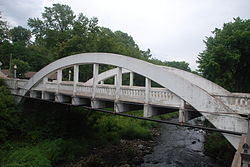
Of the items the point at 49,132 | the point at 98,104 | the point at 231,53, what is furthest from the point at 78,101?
the point at 231,53

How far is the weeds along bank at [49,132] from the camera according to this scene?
10.9 metres

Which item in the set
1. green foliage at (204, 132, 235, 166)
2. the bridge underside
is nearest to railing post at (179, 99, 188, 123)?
the bridge underside

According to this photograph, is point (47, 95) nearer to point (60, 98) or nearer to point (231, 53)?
point (60, 98)

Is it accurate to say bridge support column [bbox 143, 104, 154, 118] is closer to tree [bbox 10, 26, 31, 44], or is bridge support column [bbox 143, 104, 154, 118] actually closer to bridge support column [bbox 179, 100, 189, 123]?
bridge support column [bbox 179, 100, 189, 123]

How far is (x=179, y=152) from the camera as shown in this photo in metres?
13.9

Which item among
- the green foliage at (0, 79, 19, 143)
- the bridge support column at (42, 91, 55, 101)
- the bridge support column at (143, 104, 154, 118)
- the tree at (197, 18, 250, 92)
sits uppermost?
the tree at (197, 18, 250, 92)

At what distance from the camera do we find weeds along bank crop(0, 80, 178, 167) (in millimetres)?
10895

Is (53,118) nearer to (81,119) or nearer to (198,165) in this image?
(81,119)

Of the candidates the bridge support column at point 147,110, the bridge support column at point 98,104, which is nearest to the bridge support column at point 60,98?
the bridge support column at point 98,104

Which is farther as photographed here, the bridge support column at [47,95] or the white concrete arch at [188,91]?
the bridge support column at [47,95]

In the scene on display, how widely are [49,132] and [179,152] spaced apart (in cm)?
988

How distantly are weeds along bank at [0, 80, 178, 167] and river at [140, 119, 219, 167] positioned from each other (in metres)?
2.28

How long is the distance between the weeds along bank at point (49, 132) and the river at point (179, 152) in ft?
7.48

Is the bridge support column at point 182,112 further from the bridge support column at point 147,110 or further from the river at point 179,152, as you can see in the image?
the river at point 179,152
